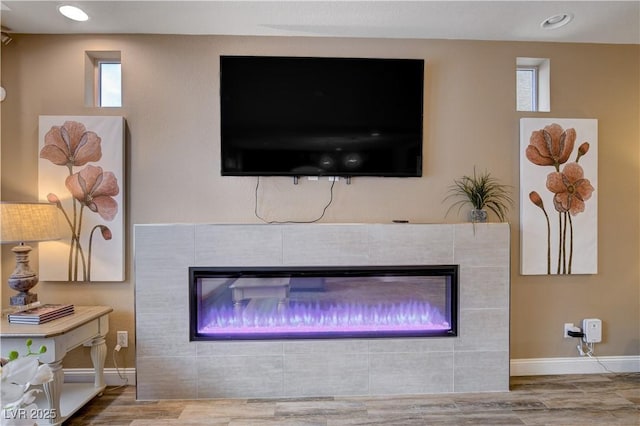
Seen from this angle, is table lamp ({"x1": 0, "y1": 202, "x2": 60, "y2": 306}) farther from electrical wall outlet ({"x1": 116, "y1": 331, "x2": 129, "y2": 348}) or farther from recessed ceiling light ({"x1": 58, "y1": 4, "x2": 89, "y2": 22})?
recessed ceiling light ({"x1": 58, "y1": 4, "x2": 89, "y2": 22})

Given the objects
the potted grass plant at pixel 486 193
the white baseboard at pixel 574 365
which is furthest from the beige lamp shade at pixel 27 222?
the white baseboard at pixel 574 365

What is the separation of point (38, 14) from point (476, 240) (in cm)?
333

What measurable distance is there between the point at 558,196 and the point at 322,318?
1.99 metres

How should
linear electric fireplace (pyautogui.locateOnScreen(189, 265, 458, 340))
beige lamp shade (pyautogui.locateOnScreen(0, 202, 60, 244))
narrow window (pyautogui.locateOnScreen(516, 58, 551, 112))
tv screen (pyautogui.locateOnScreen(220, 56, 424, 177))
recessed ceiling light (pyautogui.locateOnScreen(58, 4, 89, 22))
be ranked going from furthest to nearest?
narrow window (pyautogui.locateOnScreen(516, 58, 551, 112)) < tv screen (pyautogui.locateOnScreen(220, 56, 424, 177)) < linear electric fireplace (pyautogui.locateOnScreen(189, 265, 458, 340)) < recessed ceiling light (pyautogui.locateOnScreen(58, 4, 89, 22)) < beige lamp shade (pyautogui.locateOnScreen(0, 202, 60, 244))

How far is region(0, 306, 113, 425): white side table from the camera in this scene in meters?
1.90

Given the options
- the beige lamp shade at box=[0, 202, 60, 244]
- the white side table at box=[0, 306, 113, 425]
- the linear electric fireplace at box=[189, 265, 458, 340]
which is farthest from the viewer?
the linear electric fireplace at box=[189, 265, 458, 340]

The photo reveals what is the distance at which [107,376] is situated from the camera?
2.50 metres

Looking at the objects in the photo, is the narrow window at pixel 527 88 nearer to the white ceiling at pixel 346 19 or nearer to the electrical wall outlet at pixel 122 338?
the white ceiling at pixel 346 19

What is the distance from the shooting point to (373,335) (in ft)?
7.77

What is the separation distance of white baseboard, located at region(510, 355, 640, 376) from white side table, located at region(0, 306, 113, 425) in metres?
2.99

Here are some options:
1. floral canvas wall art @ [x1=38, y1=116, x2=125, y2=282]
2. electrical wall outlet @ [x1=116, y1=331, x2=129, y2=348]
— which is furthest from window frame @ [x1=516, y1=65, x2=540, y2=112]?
electrical wall outlet @ [x1=116, y1=331, x2=129, y2=348]

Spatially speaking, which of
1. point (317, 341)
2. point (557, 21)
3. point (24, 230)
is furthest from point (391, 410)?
point (557, 21)

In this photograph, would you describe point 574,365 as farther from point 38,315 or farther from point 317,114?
point 38,315

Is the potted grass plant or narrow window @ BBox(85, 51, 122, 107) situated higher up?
narrow window @ BBox(85, 51, 122, 107)
